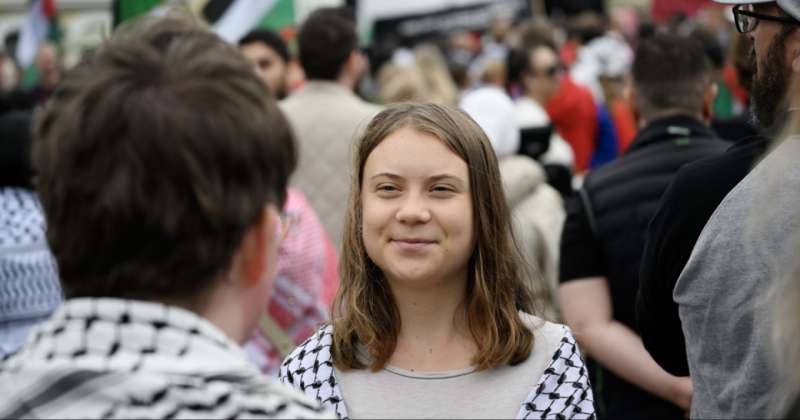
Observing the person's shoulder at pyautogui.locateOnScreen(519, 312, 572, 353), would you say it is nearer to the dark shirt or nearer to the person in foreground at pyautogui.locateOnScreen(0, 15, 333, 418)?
the dark shirt

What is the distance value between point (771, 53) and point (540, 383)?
0.94 metres

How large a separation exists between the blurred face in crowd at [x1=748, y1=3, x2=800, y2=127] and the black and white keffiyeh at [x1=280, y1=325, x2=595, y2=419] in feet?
2.35

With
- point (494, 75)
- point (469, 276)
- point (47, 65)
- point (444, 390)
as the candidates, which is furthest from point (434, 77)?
point (47, 65)

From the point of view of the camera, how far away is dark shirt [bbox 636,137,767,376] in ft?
10.6

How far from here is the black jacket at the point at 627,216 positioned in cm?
439

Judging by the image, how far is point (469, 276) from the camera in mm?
3141

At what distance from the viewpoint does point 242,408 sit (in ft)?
5.73

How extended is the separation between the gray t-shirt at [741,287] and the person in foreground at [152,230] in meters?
1.09

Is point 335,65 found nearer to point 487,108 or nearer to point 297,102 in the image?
point 297,102

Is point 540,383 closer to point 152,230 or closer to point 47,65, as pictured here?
point 152,230

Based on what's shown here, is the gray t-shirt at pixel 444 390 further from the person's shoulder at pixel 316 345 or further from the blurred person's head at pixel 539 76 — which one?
the blurred person's head at pixel 539 76

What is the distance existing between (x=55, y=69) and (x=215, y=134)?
54.6 ft

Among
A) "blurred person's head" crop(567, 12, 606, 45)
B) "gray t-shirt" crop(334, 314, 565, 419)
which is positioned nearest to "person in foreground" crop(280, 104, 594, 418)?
"gray t-shirt" crop(334, 314, 565, 419)

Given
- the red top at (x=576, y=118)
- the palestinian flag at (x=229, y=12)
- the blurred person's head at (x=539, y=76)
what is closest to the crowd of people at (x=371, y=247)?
the palestinian flag at (x=229, y=12)
